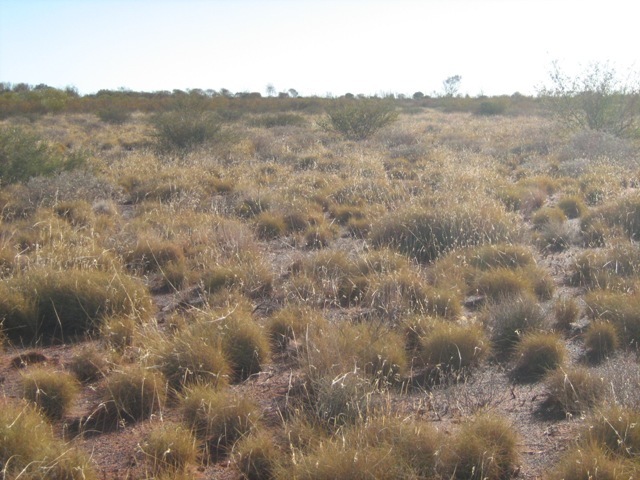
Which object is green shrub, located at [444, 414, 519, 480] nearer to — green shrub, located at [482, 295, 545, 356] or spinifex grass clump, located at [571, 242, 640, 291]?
green shrub, located at [482, 295, 545, 356]

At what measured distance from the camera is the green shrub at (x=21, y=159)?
10766mm

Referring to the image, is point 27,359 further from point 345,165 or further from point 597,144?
point 597,144

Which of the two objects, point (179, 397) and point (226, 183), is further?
point (226, 183)

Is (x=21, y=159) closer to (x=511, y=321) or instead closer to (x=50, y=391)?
(x=50, y=391)

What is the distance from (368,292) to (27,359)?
284cm

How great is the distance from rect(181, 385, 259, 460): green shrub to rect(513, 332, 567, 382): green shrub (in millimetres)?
1937

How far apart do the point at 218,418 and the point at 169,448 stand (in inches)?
16.3

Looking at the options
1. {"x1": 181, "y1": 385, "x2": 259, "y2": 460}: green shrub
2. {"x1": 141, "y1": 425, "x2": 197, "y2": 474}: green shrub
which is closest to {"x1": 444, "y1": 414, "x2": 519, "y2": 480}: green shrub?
{"x1": 181, "y1": 385, "x2": 259, "y2": 460}: green shrub

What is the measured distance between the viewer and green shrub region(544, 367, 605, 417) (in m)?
3.89

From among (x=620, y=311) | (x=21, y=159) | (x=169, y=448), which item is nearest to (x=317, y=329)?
(x=169, y=448)

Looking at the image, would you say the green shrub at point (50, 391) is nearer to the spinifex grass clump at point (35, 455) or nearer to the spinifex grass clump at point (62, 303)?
the spinifex grass clump at point (35, 455)

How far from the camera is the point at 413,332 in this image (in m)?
5.11

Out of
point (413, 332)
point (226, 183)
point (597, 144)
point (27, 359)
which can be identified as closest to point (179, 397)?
point (27, 359)

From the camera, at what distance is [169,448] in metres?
3.47
